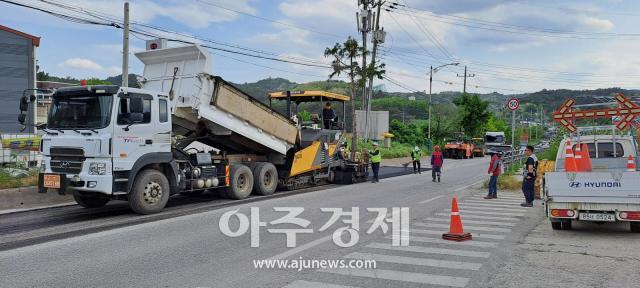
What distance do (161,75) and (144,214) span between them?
154 inches

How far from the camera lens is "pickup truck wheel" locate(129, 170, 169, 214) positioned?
10.5 m

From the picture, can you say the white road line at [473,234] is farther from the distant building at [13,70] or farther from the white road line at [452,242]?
the distant building at [13,70]

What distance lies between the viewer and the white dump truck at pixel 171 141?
10.2 metres

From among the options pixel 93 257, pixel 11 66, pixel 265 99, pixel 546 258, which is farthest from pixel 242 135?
pixel 11 66

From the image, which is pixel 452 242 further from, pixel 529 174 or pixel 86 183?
pixel 86 183

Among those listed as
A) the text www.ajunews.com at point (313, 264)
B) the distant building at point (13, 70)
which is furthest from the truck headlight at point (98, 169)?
the distant building at point (13, 70)

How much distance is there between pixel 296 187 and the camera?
1659 cm

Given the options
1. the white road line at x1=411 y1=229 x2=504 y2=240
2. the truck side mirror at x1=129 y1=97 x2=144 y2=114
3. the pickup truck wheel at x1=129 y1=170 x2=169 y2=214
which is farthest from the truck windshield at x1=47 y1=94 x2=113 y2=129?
the white road line at x1=411 y1=229 x2=504 y2=240

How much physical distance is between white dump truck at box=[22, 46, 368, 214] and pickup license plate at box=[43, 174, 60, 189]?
0.02 metres

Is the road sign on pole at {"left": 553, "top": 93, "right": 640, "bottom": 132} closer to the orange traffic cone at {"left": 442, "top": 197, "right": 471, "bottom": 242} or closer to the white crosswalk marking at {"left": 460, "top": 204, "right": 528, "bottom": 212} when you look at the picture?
the white crosswalk marking at {"left": 460, "top": 204, "right": 528, "bottom": 212}

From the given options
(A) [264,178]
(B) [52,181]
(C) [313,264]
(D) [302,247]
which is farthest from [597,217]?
(B) [52,181]

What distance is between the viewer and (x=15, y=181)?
1241cm

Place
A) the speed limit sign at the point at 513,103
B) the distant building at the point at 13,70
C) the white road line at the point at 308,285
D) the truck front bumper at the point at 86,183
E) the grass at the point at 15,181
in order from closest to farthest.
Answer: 1. the white road line at the point at 308,285
2. the truck front bumper at the point at 86,183
3. the grass at the point at 15,181
4. the speed limit sign at the point at 513,103
5. the distant building at the point at 13,70

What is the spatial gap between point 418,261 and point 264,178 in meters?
8.51
